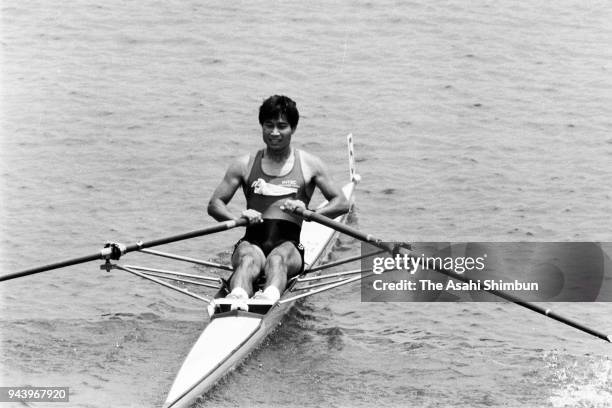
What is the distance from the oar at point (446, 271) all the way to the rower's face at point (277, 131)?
0.85 metres

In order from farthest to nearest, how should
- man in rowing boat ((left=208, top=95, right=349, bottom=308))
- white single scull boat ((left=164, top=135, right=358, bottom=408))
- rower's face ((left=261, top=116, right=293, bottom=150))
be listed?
rower's face ((left=261, top=116, right=293, bottom=150)) → man in rowing boat ((left=208, top=95, right=349, bottom=308)) → white single scull boat ((left=164, top=135, right=358, bottom=408))

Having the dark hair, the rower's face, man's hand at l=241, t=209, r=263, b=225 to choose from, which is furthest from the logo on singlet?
the dark hair

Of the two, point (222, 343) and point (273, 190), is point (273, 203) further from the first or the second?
point (222, 343)

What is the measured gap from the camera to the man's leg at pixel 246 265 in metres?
11.4

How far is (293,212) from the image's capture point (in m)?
11.7

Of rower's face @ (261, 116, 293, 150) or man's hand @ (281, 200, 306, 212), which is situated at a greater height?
rower's face @ (261, 116, 293, 150)

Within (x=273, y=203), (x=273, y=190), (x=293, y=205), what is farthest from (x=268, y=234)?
(x=293, y=205)

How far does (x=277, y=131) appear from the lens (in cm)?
1195

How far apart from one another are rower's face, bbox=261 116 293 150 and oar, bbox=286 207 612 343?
845mm

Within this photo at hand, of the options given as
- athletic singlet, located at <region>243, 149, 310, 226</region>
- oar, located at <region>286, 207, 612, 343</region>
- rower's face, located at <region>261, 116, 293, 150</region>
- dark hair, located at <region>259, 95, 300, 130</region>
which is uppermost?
dark hair, located at <region>259, 95, 300, 130</region>

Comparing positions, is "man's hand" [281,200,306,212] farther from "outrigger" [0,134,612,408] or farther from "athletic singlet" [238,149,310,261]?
"athletic singlet" [238,149,310,261]

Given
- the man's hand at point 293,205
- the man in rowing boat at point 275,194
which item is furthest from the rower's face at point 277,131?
the man's hand at point 293,205

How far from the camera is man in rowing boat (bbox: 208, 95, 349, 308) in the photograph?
464 inches

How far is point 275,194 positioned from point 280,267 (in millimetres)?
904
